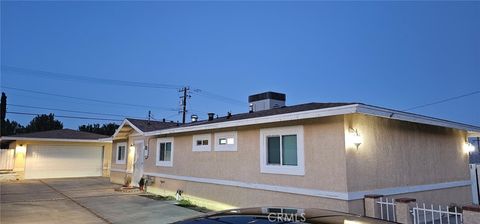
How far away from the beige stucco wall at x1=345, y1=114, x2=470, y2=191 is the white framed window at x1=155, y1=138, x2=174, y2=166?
8.00 metres

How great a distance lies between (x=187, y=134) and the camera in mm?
12109

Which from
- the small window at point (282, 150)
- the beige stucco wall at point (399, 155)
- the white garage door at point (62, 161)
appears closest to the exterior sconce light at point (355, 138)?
the beige stucco wall at point (399, 155)

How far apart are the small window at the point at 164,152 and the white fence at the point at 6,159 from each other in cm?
1314

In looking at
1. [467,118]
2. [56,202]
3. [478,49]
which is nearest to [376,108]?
[56,202]

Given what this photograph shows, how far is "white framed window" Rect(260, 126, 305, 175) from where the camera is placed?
7.74m

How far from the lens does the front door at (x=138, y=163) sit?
50.7ft

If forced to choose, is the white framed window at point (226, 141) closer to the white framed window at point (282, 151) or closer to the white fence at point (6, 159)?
the white framed window at point (282, 151)

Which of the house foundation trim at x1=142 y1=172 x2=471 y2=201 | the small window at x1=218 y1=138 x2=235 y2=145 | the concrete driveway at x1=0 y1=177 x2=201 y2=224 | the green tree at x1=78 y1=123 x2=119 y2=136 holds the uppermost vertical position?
the green tree at x1=78 y1=123 x2=119 y2=136

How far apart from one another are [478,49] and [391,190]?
198 feet

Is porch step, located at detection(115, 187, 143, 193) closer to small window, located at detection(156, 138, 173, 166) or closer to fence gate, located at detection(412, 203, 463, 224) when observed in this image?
small window, located at detection(156, 138, 173, 166)

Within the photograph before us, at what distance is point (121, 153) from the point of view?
18.3 m

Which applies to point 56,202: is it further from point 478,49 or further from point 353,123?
point 478,49

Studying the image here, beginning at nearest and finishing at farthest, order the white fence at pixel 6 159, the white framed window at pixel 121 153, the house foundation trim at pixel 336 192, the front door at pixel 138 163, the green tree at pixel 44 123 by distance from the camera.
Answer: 1. the house foundation trim at pixel 336 192
2. the front door at pixel 138 163
3. the white framed window at pixel 121 153
4. the white fence at pixel 6 159
5. the green tree at pixel 44 123

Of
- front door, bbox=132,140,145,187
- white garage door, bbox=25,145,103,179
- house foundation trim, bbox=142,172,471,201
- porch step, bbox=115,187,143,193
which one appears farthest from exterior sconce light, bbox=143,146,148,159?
white garage door, bbox=25,145,103,179
